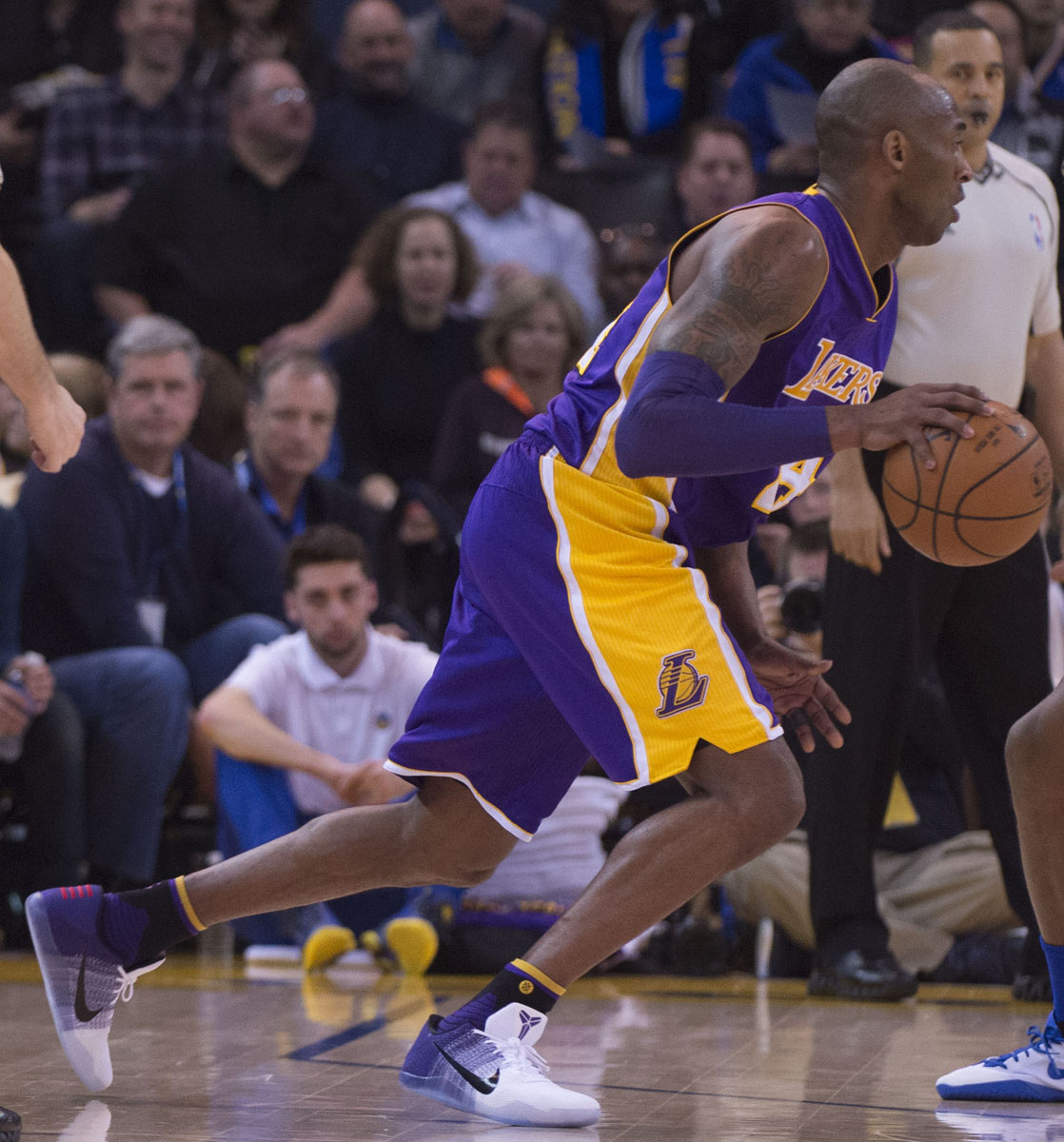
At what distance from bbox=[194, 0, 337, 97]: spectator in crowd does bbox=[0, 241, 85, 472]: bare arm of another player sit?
20.1 ft

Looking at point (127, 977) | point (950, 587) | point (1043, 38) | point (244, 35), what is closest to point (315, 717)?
point (950, 587)

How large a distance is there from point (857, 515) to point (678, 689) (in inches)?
62.4

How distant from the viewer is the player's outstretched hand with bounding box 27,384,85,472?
3.06m

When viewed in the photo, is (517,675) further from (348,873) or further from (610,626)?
(348,873)

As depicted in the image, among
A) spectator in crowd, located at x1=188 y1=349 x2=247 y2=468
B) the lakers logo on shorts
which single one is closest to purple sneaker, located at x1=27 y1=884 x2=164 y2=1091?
the lakers logo on shorts

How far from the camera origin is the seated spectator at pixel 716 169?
7.84 m

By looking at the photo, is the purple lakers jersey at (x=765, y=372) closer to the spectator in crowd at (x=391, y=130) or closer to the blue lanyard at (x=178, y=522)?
the blue lanyard at (x=178, y=522)

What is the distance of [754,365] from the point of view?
3227 mm

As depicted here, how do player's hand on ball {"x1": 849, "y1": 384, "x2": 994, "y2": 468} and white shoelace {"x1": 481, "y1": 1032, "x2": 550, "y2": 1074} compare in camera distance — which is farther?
white shoelace {"x1": 481, "y1": 1032, "x2": 550, "y2": 1074}

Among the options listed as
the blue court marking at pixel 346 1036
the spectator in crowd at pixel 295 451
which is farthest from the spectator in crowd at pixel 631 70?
the blue court marking at pixel 346 1036

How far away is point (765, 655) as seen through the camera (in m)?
3.48

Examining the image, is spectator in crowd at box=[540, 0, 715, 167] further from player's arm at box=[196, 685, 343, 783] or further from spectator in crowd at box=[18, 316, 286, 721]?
player's arm at box=[196, 685, 343, 783]

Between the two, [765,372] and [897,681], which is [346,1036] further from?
[765,372]

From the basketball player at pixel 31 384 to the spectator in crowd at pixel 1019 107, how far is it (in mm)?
4949
